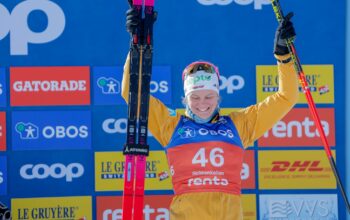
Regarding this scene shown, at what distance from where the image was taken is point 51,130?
473cm

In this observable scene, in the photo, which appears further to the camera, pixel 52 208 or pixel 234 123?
pixel 52 208

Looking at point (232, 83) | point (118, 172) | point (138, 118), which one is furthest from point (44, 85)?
point (138, 118)

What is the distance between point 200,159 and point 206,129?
166mm

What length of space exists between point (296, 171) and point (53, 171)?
1.72m

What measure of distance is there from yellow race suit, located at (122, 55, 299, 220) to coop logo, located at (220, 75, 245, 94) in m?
1.23

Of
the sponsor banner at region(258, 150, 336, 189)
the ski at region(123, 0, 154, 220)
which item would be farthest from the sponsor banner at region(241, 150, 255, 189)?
the ski at region(123, 0, 154, 220)

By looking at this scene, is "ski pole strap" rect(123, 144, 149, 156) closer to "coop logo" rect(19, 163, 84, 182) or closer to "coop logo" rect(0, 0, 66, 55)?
"coop logo" rect(19, 163, 84, 182)

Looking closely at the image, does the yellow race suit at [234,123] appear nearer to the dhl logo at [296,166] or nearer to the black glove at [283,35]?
Answer: the black glove at [283,35]

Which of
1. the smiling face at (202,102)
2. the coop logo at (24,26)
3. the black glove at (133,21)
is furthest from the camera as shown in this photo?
the coop logo at (24,26)

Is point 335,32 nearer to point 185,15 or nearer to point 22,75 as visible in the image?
point 185,15

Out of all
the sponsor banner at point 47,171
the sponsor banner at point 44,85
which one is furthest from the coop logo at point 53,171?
the sponsor banner at point 44,85

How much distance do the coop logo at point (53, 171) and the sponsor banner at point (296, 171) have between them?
1.32m

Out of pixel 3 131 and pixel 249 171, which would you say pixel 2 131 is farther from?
pixel 249 171

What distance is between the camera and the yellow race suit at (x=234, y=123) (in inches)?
129
